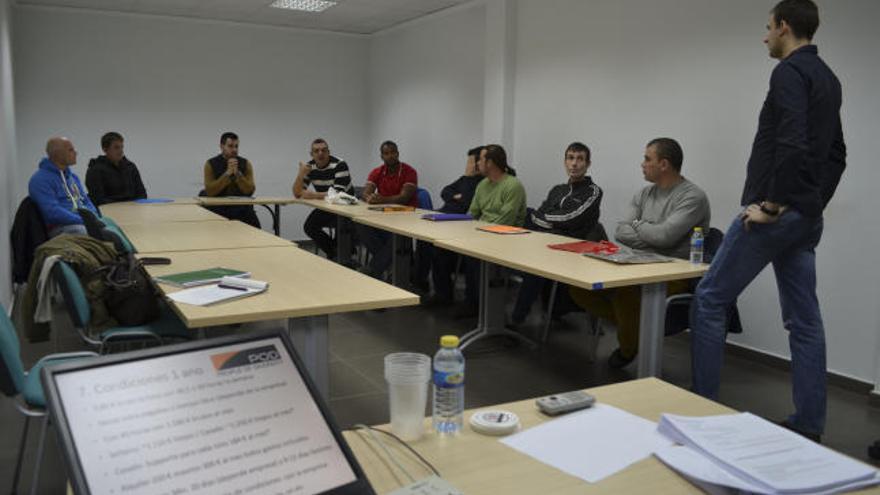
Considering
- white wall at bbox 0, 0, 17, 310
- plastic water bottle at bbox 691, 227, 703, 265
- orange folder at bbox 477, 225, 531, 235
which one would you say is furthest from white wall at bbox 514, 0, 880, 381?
white wall at bbox 0, 0, 17, 310

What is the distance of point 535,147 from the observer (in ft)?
19.5

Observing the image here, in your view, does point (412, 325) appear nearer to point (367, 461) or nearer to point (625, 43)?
point (625, 43)

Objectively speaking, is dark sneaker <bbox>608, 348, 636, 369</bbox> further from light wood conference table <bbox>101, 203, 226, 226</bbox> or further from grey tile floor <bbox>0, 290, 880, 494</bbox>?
light wood conference table <bbox>101, 203, 226, 226</bbox>

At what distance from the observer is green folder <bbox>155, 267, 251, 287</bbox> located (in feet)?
8.23

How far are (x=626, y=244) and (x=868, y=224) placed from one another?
119 centimetres

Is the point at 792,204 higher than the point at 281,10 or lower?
lower

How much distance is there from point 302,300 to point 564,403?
3.83ft

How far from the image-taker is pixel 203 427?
34.7 inches

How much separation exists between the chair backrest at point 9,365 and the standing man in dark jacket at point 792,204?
97.9 inches

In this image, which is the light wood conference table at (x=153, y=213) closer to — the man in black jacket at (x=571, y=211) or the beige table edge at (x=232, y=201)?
the beige table edge at (x=232, y=201)

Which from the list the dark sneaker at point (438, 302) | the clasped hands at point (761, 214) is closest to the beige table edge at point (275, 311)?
the clasped hands at point (761, 214)

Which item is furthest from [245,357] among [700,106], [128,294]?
[700,106]

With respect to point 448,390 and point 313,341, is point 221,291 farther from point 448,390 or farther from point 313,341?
point 448,390

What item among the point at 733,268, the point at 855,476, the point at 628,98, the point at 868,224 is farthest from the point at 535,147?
the point at 855,476
